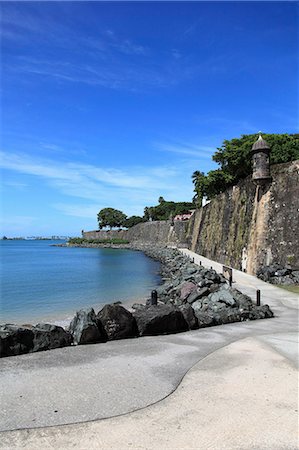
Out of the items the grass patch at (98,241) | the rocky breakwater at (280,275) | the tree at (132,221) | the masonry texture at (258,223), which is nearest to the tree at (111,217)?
the tree at (132,221)

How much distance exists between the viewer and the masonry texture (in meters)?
18.5

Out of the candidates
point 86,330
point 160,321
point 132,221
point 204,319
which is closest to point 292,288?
point 204,319

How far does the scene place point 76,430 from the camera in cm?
372

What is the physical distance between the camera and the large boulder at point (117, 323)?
7.33 metres

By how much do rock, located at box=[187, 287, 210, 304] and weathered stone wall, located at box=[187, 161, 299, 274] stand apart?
6058 mm

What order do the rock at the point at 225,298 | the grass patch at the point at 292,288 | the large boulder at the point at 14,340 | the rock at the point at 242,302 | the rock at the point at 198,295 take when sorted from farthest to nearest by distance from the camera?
the grass patch at the point at 292,288 < the rock at the point at 198,295 < the rock at the point at 225,298 < the rock at the point at 242,302 < the large boulder at the point at 14,340

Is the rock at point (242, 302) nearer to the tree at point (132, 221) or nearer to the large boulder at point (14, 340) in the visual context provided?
the large boulder at point (14, 340)

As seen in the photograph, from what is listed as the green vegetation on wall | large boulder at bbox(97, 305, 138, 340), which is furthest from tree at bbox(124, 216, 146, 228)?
large boulder at bbox(97, 305, 138, 340)

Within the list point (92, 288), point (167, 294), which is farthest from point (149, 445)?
point (92, 288)

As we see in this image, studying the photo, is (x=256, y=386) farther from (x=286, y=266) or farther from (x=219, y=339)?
(x=286, y=266)

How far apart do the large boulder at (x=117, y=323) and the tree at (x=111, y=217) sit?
344 ft

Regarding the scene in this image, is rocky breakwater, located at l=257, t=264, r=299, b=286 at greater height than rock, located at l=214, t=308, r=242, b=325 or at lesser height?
greater

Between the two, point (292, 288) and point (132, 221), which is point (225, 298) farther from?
point (132, 221)

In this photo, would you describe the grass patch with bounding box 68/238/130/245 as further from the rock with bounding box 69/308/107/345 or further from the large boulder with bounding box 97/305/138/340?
the rock with bounding box 69/308/107/345
